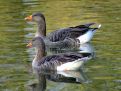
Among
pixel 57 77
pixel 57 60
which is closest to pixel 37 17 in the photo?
pixel 57 60

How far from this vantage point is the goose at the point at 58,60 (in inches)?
665

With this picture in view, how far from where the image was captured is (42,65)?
58.1 ft

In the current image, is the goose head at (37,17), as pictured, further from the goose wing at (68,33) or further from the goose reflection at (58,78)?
the goose reflection at (58,78)

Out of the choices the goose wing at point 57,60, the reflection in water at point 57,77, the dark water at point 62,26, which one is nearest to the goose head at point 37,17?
the dark water at point 62,26

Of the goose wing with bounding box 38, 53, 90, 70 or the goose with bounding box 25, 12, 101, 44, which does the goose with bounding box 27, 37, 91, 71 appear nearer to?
the goose wing with bounding box 38, 53, 90, 70

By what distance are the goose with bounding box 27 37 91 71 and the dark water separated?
33 cm

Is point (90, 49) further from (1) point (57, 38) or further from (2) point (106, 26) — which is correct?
(2) point (106, 26)

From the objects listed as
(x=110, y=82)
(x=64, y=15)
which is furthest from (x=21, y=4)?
(x=110, y=82)

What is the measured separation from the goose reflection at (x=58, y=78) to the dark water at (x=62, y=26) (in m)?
0.15

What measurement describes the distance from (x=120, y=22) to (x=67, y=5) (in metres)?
6.03

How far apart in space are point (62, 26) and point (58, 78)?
861 cm

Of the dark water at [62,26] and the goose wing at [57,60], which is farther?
the goose wing at [57,60]

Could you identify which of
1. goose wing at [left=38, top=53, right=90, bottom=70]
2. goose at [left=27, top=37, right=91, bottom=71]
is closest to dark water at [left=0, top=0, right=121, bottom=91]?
goose at [left=27, top=37, right=91, bottom=71]

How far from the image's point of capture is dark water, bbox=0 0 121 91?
15.7 m
